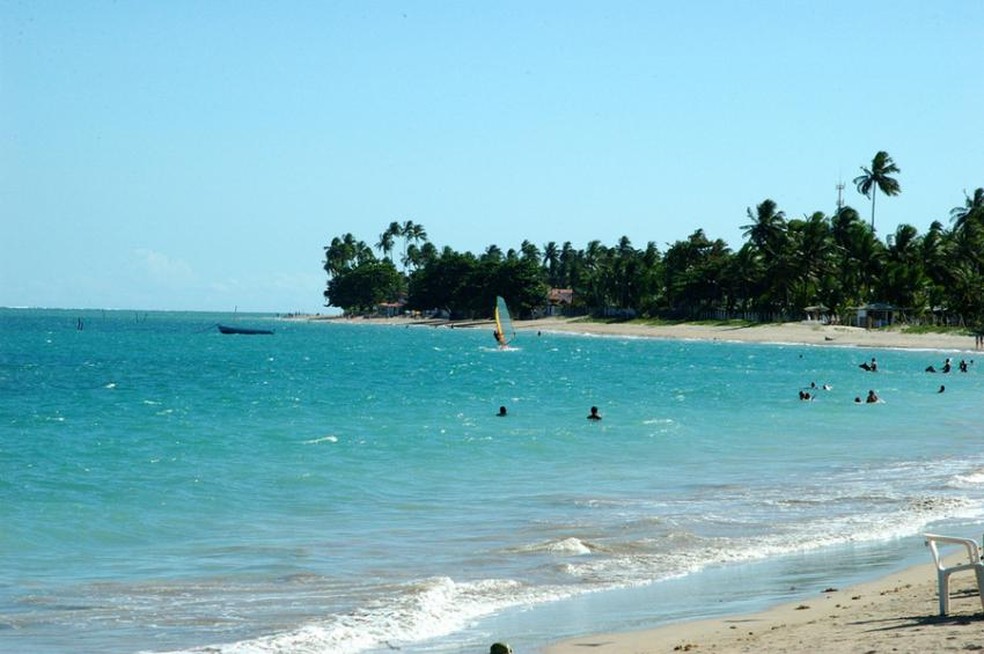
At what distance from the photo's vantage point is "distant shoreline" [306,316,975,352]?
344 ft

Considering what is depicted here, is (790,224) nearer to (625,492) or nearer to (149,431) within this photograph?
(149,431)

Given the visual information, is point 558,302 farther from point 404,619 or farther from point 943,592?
point 943,592

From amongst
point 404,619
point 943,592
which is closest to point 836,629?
point 943,592

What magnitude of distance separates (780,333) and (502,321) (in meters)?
29.9

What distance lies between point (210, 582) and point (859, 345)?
9835cm

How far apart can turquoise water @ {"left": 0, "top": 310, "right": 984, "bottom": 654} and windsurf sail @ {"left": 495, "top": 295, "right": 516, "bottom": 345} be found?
1962 inches

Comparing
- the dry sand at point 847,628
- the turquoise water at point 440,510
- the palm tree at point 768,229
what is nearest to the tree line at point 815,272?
the palm tree at point 768,229

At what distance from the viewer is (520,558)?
17.9 metres

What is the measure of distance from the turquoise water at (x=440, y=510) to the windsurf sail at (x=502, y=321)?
49833 millimetres

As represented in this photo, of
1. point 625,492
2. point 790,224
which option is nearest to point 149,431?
point 625,492

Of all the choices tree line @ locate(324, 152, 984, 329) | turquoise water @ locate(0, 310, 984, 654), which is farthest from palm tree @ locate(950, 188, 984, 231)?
turquoise water @ locate(0, 310, 984, 654)

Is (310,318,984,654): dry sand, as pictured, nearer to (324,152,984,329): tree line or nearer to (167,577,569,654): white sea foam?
(167,577,569,654): white sea foam

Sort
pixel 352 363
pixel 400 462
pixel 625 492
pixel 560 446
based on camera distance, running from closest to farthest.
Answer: pixel 625 492 → pixel 400 462 → pixel 560 446 → pixel 352 363

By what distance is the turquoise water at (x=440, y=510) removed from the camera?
1434 cm
